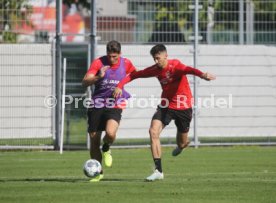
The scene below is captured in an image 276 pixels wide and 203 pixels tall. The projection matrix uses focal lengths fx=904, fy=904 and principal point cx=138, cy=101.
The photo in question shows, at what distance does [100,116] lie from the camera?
15.5 m

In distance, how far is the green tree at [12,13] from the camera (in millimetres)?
23578

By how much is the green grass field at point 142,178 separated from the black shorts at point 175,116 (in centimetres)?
86

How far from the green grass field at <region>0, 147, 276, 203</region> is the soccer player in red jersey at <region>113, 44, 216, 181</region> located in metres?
0.79

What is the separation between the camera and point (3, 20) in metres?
23.5

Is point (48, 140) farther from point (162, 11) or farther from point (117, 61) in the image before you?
point (117, 61)

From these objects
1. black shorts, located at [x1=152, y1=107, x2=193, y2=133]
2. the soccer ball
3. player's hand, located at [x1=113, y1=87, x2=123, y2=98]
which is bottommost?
the soccer ball

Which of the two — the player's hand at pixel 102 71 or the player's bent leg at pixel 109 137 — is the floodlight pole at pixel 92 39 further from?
the player's hand at pixel 102 71

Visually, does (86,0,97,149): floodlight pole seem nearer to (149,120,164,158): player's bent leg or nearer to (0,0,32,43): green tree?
(0,0,32,43): green tree

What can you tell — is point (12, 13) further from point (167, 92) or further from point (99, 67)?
point (167, 92)

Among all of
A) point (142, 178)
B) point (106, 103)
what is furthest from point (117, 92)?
point (142, 178)

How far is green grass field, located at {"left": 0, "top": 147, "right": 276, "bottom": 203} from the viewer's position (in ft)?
40.5

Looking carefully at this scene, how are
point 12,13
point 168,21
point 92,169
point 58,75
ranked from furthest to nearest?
point 168,21, point 12,13, point 58,75, point 92,169

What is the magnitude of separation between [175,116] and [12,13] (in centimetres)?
919

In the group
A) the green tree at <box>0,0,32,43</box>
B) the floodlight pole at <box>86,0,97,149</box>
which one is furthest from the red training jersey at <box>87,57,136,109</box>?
the green tree at <box>0,0,32,43</box>
